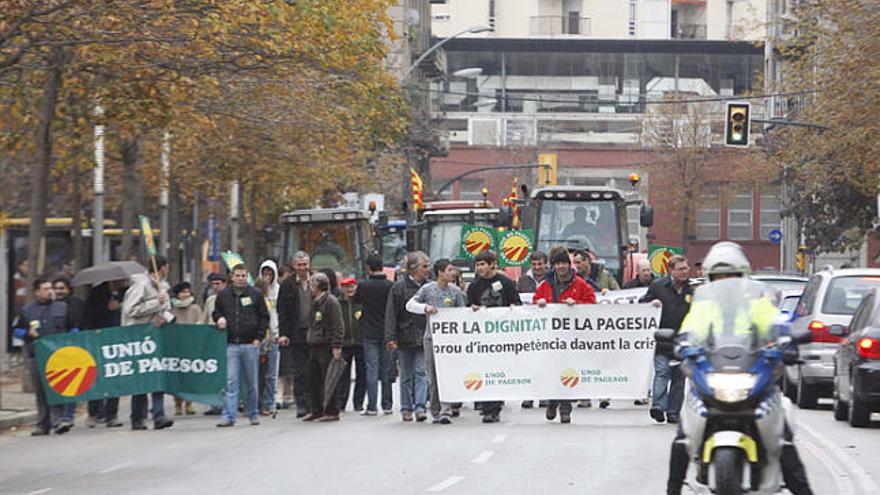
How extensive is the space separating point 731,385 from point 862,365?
9.87 meters

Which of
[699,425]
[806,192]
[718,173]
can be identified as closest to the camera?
[699,425]

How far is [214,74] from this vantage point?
26.4m

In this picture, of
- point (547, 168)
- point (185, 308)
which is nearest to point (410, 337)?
point (185, 308)

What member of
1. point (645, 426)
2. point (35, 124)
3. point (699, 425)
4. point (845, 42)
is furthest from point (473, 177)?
point (699, 425)

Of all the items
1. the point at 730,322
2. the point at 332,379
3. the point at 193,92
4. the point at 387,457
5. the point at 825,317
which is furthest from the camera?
the point at 193,92

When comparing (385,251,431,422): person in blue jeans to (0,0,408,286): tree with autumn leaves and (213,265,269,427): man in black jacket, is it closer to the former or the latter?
(213,265,269,427): man in black jacket

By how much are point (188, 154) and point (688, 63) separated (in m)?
72.1

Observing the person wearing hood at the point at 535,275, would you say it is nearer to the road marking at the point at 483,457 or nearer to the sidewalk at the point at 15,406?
the sidewalk at the point at 15,406

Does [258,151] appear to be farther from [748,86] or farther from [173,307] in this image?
[748,86]

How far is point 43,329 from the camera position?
21188 mm

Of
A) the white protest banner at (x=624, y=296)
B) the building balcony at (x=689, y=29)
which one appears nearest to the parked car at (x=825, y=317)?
the white protest banner at (x=624, y=296)

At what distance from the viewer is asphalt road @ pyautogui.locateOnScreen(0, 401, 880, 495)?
14.2 m

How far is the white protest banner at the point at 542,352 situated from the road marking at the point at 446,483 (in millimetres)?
6627

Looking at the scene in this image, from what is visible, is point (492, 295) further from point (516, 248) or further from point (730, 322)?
point (516, 248)
